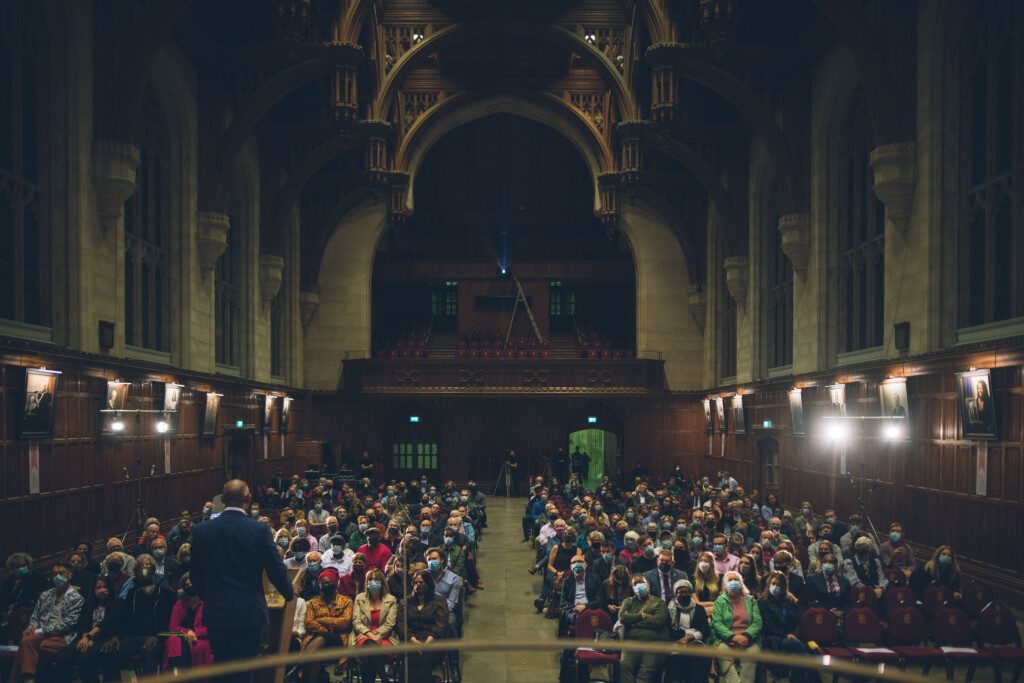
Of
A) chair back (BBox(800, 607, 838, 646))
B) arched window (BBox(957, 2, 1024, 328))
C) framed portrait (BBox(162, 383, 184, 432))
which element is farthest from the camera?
framed portrait (BBox(162, 383, 184, 432))

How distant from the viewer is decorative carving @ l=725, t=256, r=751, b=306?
23266 mm

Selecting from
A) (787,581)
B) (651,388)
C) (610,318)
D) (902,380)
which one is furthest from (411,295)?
(787,581)

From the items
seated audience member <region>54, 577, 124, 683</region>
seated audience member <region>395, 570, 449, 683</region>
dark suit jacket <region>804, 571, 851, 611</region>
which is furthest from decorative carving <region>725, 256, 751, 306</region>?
seated audience member <region>54, 577, 124, 683</region>

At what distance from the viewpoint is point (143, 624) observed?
312 inches

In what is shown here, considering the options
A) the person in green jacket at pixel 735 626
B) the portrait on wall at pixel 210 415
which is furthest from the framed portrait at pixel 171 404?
the person in green jacket at pixel 735 626

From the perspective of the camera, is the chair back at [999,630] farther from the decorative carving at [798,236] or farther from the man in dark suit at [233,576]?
the decorative carving at [798,236]

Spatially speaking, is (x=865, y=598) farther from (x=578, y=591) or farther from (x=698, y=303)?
(x=698, y=303)

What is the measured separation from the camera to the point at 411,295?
3344 centimetres

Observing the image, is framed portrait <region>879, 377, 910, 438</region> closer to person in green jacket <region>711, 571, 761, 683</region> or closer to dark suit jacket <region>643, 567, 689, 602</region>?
dark suit jacket <region>643, 567, 689, 602</region>

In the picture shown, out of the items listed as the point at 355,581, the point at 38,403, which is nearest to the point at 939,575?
the point at 355,581

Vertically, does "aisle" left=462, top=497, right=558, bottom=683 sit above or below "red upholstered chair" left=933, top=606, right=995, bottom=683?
below

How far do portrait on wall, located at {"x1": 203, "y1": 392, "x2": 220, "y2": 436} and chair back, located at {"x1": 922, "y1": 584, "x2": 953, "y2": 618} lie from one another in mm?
14972

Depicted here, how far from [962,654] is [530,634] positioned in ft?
16.2

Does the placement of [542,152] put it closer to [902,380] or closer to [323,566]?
[902,380]
